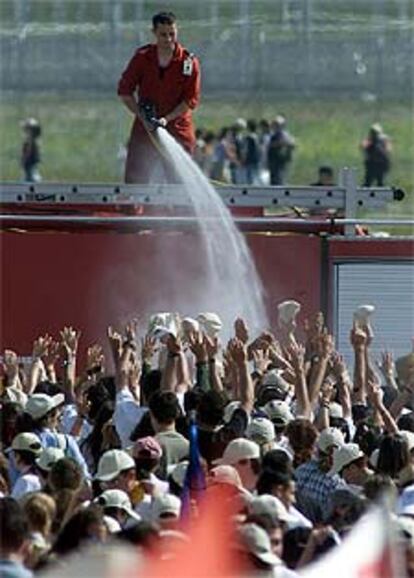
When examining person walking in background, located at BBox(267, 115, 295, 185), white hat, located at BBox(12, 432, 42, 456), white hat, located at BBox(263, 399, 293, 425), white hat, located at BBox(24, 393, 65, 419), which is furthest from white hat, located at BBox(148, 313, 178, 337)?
person walking in background, located at BBox(267, 115, 295, 185)

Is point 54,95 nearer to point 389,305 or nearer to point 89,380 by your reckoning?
point 389,305

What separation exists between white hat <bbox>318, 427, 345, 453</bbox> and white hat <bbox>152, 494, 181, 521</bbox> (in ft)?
6.30

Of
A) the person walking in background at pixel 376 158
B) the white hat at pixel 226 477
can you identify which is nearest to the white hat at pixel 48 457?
the white hat at pixel 226 477

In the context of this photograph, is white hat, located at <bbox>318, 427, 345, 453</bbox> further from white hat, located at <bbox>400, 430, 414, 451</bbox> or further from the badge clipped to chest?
the badge clipped to chest

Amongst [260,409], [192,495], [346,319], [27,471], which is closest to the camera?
[192,495]

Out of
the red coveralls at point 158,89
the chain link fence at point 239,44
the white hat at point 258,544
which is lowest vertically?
the white hat at point 258,544

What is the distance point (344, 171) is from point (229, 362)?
4.64m

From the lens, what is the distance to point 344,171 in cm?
2058

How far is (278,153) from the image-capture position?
47.5 meters

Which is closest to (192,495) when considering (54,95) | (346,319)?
(346,319)

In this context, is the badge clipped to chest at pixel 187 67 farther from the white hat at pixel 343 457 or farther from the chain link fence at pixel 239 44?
the chain link fence at pixel 239 44

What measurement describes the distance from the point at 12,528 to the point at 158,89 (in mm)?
10297

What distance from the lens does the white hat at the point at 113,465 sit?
1313cm

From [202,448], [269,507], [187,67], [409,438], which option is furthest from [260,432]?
[187,67]
